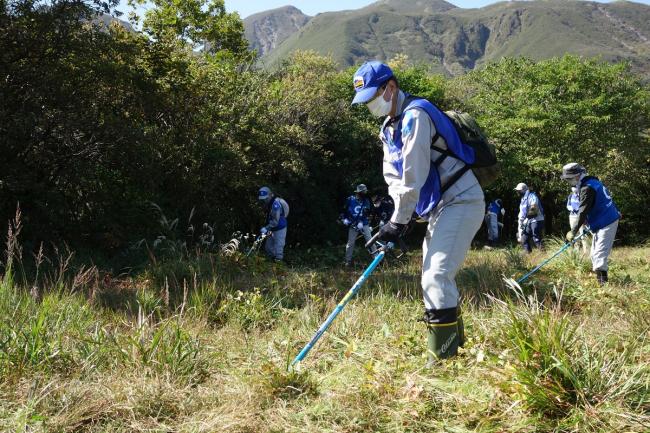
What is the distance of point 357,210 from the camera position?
13.3 meters

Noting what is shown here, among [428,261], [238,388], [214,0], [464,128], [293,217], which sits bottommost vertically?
[293,217]

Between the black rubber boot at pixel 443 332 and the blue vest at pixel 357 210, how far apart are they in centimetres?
987

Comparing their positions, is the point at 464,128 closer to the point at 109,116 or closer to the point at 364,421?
the point at 364,421

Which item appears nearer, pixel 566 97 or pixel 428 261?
pixel 428 261

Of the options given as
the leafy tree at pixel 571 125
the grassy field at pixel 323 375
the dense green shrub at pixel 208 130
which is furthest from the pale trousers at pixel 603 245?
the leafy tree at pixel 571 125

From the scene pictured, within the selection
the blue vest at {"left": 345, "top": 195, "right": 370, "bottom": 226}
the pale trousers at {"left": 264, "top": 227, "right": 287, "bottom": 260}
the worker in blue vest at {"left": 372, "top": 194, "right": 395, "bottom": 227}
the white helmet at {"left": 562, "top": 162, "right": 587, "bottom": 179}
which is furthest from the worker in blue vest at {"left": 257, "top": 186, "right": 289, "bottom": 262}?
the white helmet at {"left": 562, "top": 162, "right": 587, "bottom": 179}

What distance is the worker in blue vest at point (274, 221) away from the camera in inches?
452

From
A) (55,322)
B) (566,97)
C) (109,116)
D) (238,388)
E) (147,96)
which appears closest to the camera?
(238,388)

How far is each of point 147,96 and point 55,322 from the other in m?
8.74

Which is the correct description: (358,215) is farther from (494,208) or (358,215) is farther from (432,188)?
(432,188)

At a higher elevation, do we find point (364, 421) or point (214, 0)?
point (214, 0)

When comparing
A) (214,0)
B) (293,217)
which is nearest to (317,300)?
(293,217)

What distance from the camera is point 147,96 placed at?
11.5 m

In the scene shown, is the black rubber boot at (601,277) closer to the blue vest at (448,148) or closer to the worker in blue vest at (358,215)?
the blue vest at (448,148)
